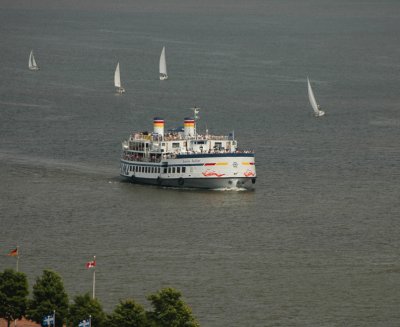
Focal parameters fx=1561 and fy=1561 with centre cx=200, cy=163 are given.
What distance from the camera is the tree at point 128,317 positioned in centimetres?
7700

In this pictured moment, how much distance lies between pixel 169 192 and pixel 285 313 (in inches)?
1640

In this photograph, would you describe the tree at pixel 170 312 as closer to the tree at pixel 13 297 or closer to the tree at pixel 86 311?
the tree at pixel 86 311

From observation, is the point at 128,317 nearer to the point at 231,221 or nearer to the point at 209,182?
the point at 231,221

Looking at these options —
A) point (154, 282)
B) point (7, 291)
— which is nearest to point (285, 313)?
point (154, 282)

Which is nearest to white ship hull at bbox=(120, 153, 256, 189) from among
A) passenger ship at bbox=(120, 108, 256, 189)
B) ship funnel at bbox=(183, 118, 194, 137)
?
passenger ship at bbox=(120, 108, 256, 189)

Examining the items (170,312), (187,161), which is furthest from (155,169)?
(170,312)

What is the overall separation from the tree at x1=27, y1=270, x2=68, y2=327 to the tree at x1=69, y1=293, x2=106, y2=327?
106cm

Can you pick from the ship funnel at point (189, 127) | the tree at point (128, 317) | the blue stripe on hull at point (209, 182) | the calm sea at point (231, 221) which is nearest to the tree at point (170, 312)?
the tree at point (128, 317)

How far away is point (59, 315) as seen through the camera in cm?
8025

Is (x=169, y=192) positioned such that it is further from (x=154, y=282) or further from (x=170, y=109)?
(x=170, y=109)

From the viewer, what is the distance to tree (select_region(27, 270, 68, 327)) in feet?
263

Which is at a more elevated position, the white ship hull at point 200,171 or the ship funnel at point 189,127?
the ship funnel at point 189,127

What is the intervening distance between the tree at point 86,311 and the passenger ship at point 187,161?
49486mm

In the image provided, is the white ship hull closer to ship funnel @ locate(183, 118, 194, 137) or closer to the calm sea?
the calm sea
